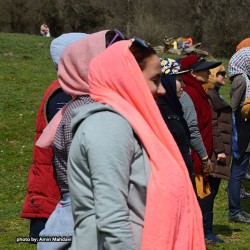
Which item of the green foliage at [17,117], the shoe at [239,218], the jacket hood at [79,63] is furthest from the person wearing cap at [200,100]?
the jacket hood at [79,63]

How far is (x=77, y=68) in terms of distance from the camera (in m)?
3.49

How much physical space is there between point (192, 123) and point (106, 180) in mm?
3442

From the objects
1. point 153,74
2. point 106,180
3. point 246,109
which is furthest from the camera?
point 246,109

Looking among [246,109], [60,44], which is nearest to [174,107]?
[60,44]

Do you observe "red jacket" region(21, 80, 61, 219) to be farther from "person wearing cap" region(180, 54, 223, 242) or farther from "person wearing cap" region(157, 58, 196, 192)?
"person wearing cap" region(180, 54, 223, 242)

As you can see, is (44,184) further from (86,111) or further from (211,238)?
(211,238)

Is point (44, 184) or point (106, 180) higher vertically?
point (106, 180)

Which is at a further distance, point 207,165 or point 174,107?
point 207,165

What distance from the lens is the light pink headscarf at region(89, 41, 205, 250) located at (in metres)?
2.76

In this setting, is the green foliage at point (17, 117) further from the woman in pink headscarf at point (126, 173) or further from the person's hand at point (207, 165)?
the woman in pink headscarf at point (126, 173)

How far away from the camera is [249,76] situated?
314 inches

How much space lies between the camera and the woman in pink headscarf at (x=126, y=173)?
8.85 ft

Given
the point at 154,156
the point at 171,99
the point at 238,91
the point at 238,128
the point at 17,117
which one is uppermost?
the point at 154,156

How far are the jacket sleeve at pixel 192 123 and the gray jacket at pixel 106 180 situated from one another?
3136 millimetres
